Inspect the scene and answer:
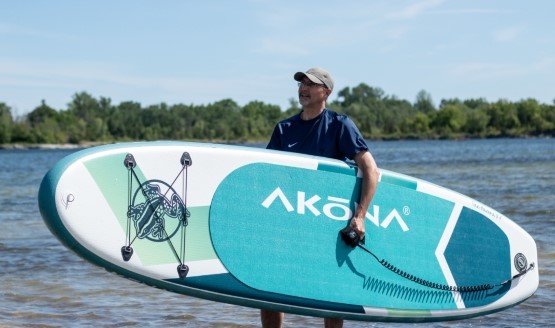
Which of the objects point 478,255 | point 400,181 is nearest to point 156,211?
point 400,181

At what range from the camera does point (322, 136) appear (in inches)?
215

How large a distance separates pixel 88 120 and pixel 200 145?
171378 millimetres

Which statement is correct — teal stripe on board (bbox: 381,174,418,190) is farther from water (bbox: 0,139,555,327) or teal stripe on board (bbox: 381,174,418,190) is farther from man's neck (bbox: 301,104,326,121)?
water (bbox: 0,139,555,327)

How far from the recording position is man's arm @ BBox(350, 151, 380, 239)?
5477mm

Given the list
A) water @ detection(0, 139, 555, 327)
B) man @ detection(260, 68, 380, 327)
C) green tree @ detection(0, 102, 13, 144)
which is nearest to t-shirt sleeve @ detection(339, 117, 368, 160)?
man @ detection(260, 68, 380, 327)

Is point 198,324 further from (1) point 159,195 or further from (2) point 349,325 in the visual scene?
(1) point 159,195

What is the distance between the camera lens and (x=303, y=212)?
5.65m

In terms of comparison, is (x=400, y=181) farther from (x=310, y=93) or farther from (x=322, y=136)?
(x=310, y=93)

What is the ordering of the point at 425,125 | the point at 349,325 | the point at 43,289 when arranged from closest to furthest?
1. the point at 349,325
2. the point at 43,289
3. the point at 425,125

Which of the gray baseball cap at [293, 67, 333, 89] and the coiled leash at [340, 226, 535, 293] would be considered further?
the coiled leash at [340, 226, 535, 293]

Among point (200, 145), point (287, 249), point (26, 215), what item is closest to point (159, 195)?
point (200, 145)

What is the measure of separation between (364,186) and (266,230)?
66 centimetres

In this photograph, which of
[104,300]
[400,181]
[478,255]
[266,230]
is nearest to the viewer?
[266,230]

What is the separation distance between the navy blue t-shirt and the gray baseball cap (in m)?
0.16
